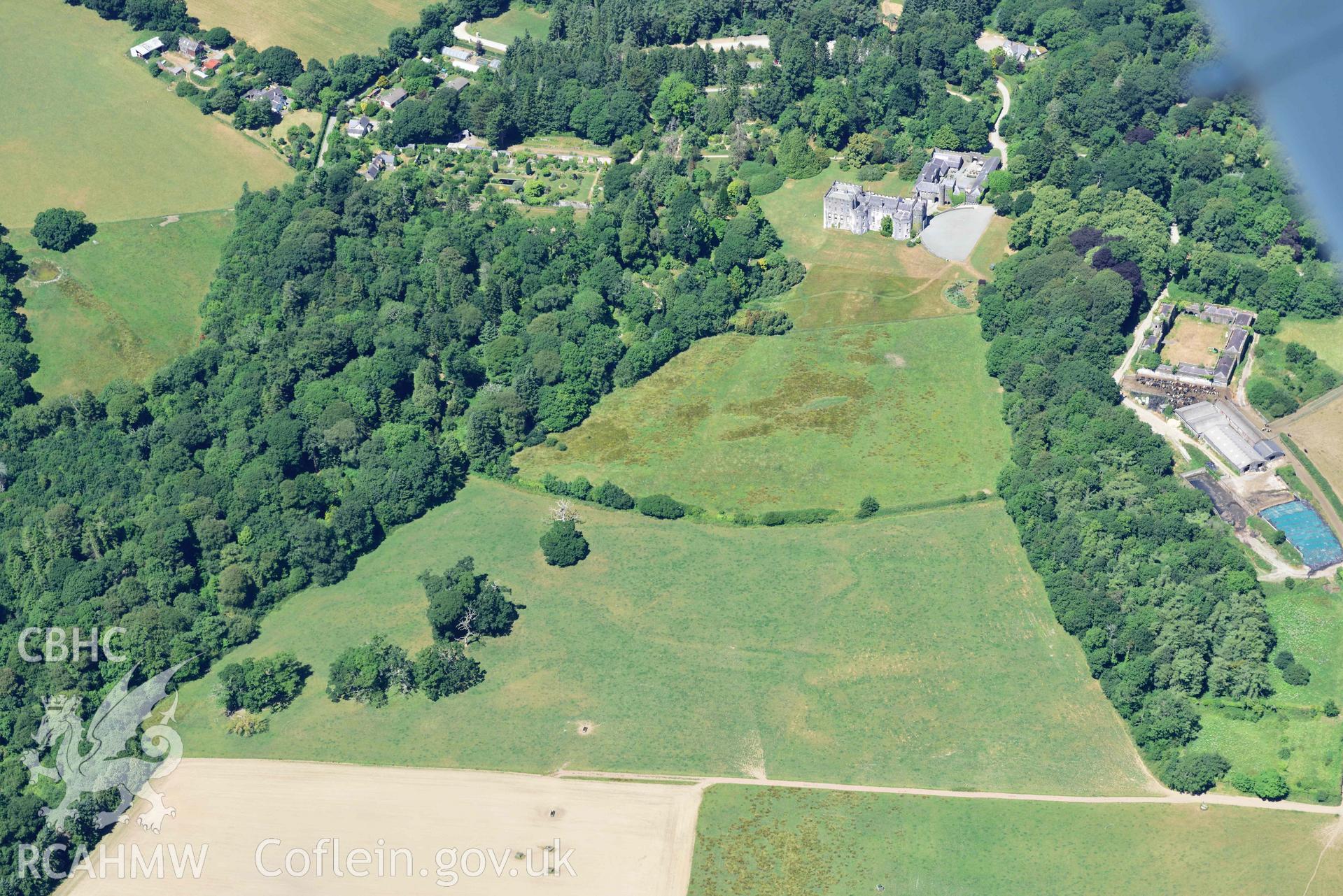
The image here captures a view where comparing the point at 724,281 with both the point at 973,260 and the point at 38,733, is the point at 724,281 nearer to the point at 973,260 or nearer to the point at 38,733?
the point at 973,260

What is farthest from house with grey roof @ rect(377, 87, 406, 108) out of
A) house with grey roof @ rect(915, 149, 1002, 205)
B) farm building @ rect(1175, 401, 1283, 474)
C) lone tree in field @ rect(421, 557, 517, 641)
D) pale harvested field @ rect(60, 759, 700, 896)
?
farm building @ rect(1175, 401, 1283, 474)

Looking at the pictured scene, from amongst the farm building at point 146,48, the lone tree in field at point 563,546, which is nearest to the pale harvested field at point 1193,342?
the lone tree in field at point 563,546

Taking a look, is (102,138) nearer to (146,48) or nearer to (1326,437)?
(146,48)

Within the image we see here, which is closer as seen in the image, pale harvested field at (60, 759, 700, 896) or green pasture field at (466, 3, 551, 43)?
pale harvested field at (60, 759, 700, 896)

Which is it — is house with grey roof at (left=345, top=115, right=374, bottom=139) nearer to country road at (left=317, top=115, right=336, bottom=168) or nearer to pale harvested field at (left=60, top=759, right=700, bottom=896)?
country road at (left=317, top=115, right=336, bottom=168)

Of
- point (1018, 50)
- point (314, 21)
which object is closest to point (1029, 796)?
point (1018, 50)
